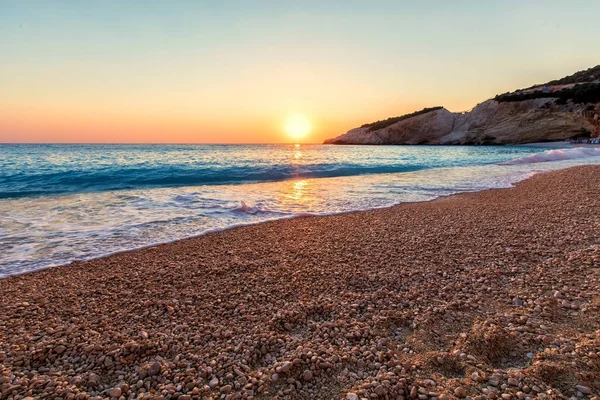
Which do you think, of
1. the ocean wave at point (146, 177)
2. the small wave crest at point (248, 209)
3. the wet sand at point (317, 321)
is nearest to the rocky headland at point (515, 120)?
the ocean wave at point (146, 177)

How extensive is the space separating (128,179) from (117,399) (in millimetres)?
17500

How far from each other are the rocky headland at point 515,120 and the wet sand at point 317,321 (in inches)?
2753

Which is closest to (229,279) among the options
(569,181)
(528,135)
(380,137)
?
(569,181)

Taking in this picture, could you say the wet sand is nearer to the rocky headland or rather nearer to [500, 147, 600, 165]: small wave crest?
[500, 147, 600, 165]: small wave crest

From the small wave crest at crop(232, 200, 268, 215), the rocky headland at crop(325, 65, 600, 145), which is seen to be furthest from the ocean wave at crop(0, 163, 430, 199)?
the rocky headland at crop(325, 65, 600, 145)

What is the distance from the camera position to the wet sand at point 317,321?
2453mm

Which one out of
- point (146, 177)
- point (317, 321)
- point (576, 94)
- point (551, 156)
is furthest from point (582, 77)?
point (317, 321)

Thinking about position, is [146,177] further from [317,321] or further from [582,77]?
[582,77]

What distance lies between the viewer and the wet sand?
2453 millimetres

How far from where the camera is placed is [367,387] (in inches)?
93.4

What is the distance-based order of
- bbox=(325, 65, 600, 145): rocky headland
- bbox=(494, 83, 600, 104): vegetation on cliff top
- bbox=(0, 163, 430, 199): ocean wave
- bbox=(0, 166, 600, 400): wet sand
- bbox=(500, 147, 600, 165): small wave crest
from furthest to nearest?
bbox=(325, 65, 600, 145): rocky headland → bbox=(494, 83, 600, 104): vegetation on cliff top → bbox=(500, 147, 600, 165): small wave crest → bbox=(0, 163, 430, 199): ocean wave → bbox=(0, 166, 600, 400): wet sand

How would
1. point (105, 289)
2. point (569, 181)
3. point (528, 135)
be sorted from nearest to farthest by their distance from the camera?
point (105, 289) → point (569, 181) → point (528, 135)

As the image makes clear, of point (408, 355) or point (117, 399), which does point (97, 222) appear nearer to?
point (117, 399)

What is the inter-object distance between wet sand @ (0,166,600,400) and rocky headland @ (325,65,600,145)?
6992cm
